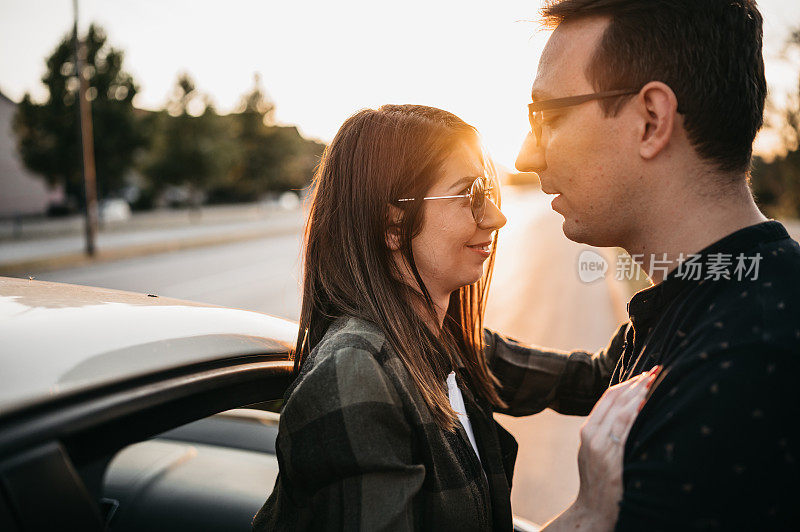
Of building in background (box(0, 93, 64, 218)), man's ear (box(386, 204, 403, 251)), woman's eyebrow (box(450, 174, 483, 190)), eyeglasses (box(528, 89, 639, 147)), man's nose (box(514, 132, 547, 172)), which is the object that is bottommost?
man's ear (box(386, 204, 403, 251))

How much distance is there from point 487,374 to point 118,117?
27370 millimetres

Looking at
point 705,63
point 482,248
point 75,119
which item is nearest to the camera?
point 705,63

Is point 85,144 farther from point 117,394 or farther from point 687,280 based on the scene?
point 687,280

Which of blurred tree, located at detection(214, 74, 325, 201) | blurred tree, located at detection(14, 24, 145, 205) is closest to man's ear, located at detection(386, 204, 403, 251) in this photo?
blurred tree, located at detection(14, 24, 145, 205)

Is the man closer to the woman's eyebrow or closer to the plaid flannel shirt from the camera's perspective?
the woman's eyebrow

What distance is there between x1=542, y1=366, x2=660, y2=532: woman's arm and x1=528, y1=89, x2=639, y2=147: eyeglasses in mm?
740

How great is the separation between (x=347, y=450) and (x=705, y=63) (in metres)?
1.28

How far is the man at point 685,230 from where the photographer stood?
1.09 metres

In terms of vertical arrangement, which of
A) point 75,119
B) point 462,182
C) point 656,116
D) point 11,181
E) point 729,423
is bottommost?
point 729,423

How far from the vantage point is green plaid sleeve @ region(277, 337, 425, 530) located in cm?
128

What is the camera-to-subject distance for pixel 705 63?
1469 millimetres

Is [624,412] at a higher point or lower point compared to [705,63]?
lower

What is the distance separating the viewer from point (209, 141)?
3544 centimetres

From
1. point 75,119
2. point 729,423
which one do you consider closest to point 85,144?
point 75,119
